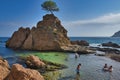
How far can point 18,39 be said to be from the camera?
322 ft

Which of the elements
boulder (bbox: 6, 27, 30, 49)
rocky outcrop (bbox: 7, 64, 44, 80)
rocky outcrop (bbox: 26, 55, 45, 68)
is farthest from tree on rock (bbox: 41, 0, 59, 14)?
rocky outcrop (bbox: 7, 64, 44, 80)

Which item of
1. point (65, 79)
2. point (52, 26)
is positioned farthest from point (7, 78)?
point (52, 26)

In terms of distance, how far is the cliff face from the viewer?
87.4 m

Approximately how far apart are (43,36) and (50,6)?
21529mm

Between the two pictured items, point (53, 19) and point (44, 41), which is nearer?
point (44, 41)

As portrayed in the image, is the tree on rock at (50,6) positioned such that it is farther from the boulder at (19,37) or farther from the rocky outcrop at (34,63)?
the rocky outcrop at (34,63)

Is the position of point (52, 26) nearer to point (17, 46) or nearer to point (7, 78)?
point (17, 46)

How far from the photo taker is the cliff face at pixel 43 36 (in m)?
87.4

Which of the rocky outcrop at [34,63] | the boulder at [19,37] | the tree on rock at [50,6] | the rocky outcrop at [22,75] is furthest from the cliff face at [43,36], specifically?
the rocky outcrop at [22,75]

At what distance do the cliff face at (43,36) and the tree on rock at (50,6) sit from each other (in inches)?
217

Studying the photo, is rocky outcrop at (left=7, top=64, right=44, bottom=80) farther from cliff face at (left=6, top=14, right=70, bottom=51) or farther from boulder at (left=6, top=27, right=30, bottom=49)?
boulder at (left=6, top=27, right=30, bottom=49)

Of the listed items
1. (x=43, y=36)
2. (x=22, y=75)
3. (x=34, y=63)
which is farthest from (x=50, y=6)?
(x=22, y=75)

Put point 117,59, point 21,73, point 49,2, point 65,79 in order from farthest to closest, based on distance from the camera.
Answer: point 49,2 → point 117,59 → point 65,79 → point 21,73

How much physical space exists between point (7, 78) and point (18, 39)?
80.6 meters
